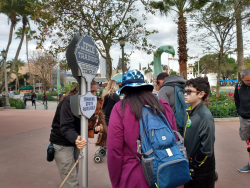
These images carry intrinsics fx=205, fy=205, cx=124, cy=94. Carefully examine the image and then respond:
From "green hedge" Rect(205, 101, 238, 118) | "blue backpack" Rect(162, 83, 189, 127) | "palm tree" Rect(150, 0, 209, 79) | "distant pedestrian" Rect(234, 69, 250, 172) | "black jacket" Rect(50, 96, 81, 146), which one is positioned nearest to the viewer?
"black jacket" Rect(50, 96, 81, 146)

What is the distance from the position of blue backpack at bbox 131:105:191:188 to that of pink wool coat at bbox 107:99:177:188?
0.08 meters

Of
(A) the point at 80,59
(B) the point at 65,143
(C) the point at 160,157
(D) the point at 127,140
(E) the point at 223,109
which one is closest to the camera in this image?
(C) the point at 160,157

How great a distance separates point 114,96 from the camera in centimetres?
Answer: 432

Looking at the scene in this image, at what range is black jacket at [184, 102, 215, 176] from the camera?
2.19 m

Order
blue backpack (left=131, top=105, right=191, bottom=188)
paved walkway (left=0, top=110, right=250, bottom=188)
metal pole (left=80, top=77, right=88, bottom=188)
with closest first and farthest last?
blue backpack (left=131, top=105, right=191, bottom=188), metal pole (left=80, top=77, right=88, bottom=188), paved walkway (left=0, top=110, right=250, bottom=188)

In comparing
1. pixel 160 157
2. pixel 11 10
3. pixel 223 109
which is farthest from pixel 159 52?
pixel 11 10

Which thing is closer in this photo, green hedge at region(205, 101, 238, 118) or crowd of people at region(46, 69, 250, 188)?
crowd of people at region(46, 69, 250, 188)

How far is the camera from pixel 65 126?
240 cm

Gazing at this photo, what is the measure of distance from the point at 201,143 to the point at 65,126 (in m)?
1.54

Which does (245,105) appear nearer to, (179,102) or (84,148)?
(179,102)

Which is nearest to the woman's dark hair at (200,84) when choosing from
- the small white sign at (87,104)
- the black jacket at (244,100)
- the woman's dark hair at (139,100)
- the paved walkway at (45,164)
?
the woman's dark hair at (139,100)

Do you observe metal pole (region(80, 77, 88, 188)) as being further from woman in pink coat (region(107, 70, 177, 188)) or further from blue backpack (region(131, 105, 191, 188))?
blue backpack (region(131, 105, 191, 188))

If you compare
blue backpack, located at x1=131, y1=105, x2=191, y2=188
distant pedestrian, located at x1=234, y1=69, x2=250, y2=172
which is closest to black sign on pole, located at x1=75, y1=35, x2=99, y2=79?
blue backpack, located at x1=131, y1=105, x2=191, y2=188

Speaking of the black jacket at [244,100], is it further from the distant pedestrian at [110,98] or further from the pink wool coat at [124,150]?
the pink wool coat at [124,150]
